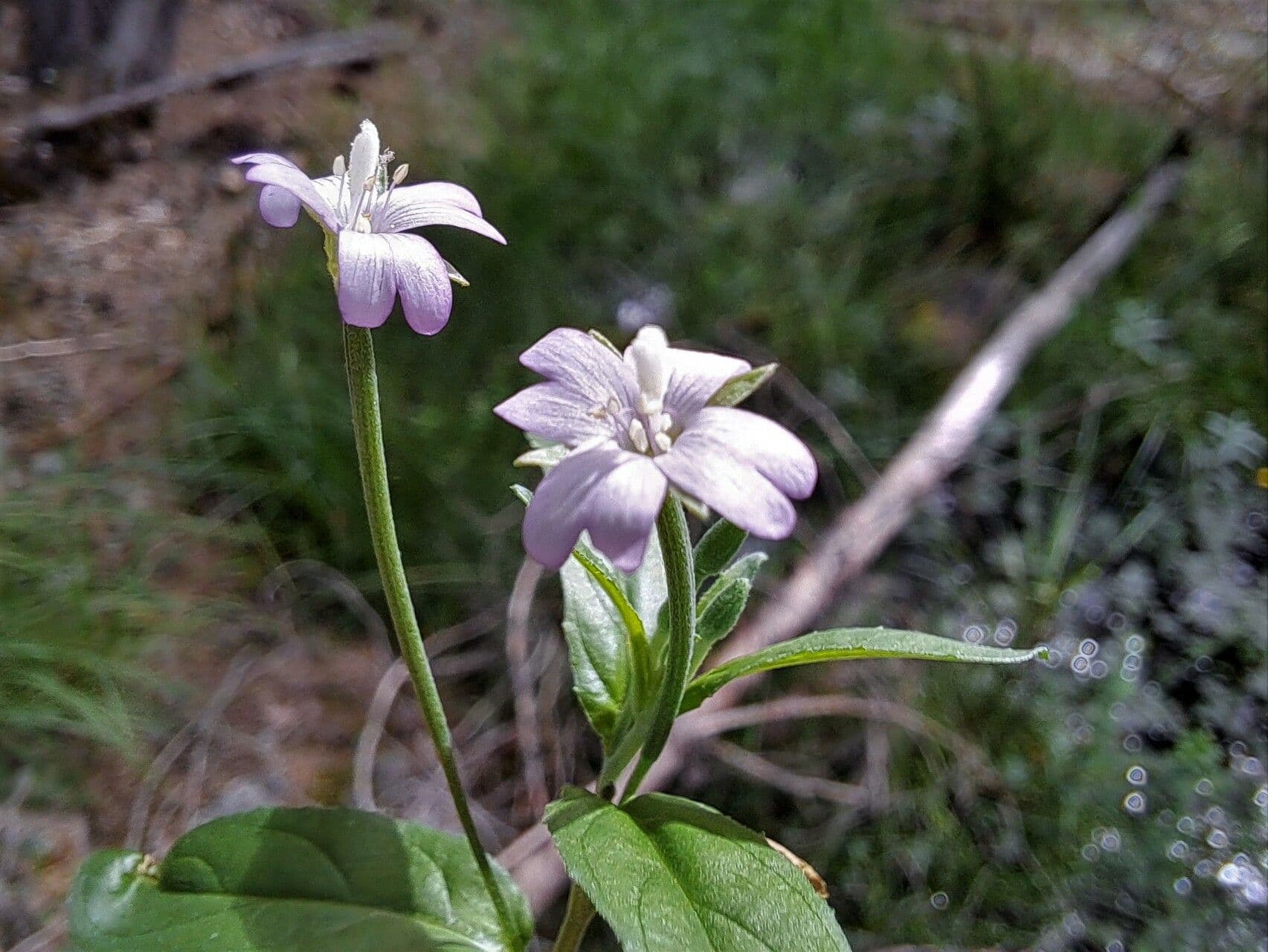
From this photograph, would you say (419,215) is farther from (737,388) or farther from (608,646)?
(608,646)

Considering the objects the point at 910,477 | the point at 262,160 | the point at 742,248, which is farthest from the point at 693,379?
the point at 742,248

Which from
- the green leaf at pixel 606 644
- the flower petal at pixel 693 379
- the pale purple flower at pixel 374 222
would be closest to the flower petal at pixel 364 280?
the pale purple flower at pixel 374 222

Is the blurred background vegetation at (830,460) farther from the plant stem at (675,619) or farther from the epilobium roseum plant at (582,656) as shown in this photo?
the plant stem at (675,619)

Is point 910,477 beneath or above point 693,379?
beneath

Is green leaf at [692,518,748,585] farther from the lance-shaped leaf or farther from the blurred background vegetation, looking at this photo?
the blurred background vegetation

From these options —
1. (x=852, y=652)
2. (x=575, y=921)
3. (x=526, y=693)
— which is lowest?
(x=526, y=693)

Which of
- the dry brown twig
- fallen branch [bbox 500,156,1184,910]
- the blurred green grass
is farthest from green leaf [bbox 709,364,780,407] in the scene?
the blurred green grass

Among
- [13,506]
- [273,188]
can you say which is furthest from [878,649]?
[13,506]
